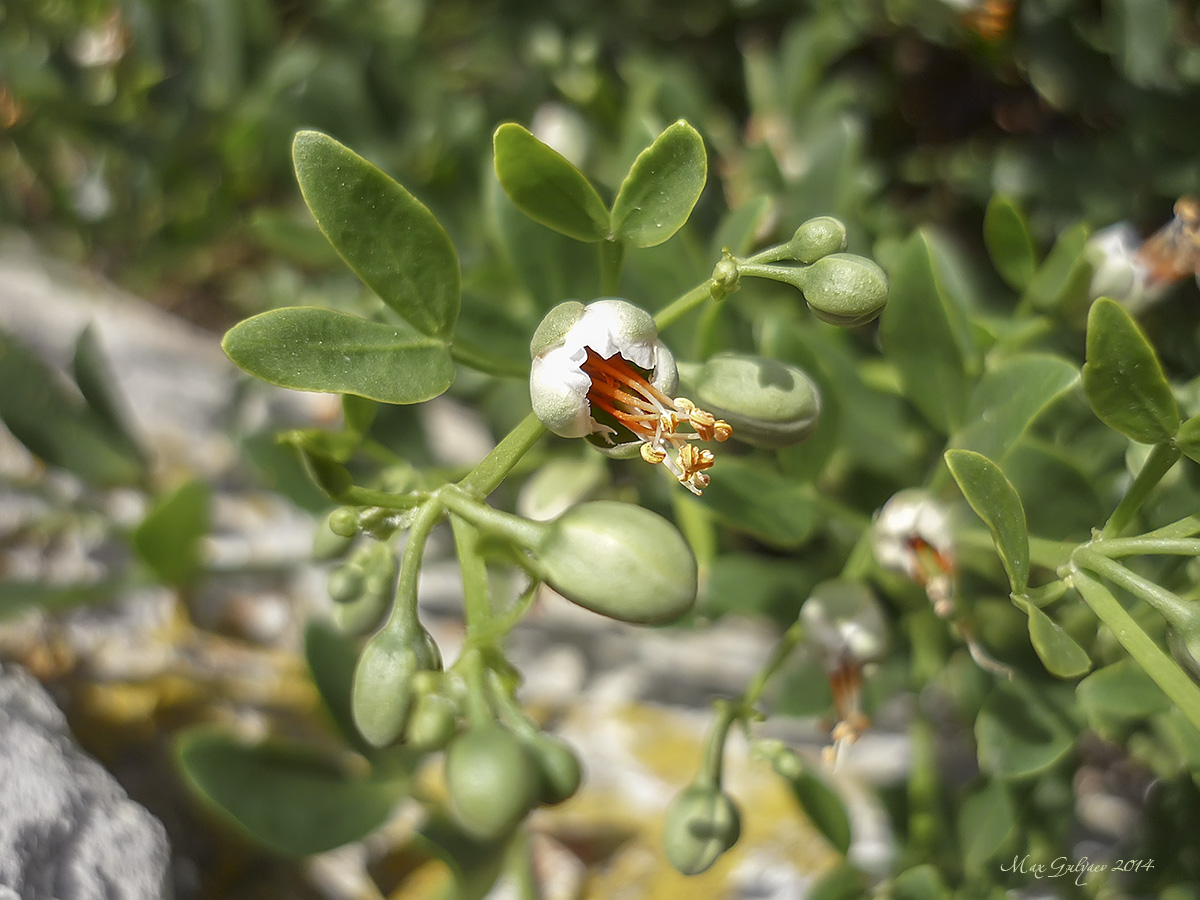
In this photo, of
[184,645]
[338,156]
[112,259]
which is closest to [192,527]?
[184,645]

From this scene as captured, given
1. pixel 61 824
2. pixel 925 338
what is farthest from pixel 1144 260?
pixel 61 824

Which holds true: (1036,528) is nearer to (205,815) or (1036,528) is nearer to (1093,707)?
(1093,707)

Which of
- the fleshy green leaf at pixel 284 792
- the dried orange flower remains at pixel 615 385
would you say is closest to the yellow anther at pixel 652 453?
the dried orange flower remains at pixel 615 385

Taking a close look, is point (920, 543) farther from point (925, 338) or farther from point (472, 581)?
point (472, 581)

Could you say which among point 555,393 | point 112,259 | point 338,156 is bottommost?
point 112,259

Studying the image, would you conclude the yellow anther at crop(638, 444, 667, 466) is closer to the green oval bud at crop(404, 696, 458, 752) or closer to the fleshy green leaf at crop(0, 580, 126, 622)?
the green oval bud at crop(404, 696, 458, 752)

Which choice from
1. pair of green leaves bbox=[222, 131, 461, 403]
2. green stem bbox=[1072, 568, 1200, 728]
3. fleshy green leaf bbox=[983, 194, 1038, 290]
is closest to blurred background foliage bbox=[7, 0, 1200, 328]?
fleshy green leaf bbox=[983, 194, 1038, 290]
